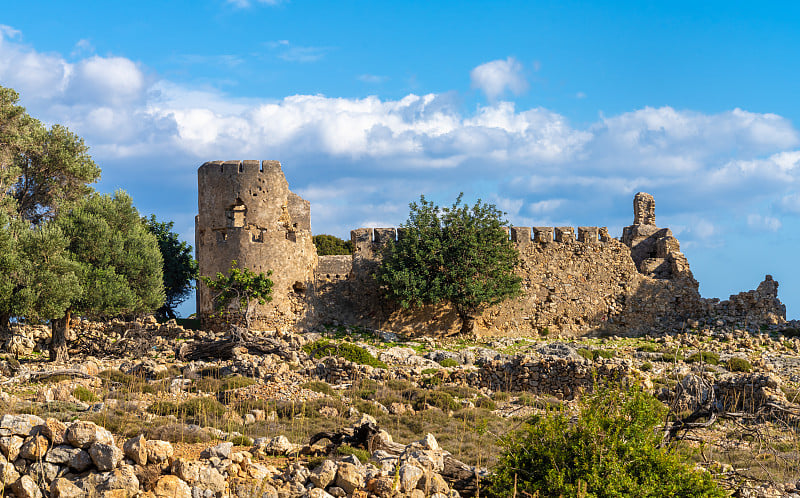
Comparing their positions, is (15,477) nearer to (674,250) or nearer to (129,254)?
(129,254)

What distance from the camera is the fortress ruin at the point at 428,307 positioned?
28375 mm

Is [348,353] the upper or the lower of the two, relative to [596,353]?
upper

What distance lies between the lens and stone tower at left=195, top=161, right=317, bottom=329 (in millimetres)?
28047

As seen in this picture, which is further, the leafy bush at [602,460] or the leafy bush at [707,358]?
the leafy bush at [707,358]

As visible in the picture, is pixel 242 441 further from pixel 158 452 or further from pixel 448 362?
pixel 448 362

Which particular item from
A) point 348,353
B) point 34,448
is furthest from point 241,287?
point 34,448

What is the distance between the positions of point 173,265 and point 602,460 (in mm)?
27384

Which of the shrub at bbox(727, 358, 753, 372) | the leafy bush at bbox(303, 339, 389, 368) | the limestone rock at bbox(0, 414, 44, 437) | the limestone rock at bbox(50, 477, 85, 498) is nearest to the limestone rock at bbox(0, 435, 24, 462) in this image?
the limestone rock at bbox(0, 414, 44, 437)

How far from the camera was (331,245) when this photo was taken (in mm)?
48281

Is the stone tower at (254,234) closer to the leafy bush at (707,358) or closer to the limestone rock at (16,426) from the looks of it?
the leafy bush at (707,358)

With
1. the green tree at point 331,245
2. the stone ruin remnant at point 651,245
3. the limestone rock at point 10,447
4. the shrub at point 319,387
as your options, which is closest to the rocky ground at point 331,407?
the limestone rock at point 10,447

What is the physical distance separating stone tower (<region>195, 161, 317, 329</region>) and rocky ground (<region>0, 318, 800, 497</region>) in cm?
193

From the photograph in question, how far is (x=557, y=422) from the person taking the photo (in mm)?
8438

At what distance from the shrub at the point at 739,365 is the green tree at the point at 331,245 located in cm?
2822
